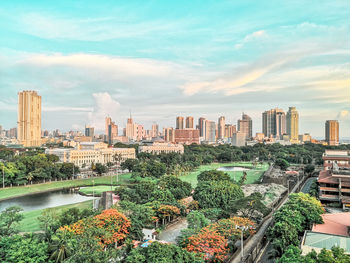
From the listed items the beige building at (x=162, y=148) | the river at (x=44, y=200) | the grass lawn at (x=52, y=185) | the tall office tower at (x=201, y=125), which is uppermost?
→ the tall office tower at (x=201, y=125)

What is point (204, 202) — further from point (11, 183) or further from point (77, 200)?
point (11, 183)

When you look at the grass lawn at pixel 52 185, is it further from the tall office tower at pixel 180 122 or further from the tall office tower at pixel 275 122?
the tall office tower at pixel 275 122

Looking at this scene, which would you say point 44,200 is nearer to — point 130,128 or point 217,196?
point 217,196

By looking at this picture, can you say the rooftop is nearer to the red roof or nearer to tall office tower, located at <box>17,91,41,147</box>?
the red roof

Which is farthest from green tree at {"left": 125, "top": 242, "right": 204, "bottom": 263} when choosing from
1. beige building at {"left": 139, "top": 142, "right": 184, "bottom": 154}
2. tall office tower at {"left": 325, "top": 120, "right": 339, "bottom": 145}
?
tall office tower at {"left": 325, "top": 120, "right": 339, "bottom": 145}

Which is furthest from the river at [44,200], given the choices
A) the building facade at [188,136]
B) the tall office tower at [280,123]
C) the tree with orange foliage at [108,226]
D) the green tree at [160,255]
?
the tall office tower at [280,123]
